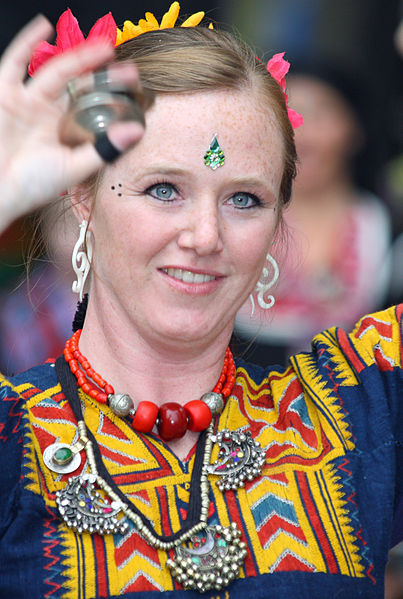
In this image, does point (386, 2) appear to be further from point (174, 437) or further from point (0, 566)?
point (0, 566)

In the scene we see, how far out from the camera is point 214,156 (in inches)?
72.7

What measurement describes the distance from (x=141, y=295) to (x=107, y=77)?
0.55 metres

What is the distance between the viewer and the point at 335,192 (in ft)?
15.0

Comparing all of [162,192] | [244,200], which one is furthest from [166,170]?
[244,200]

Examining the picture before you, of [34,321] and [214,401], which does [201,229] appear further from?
[34,321]

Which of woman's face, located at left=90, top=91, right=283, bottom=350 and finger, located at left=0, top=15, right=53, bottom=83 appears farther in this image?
woman's face, located at left=90, top=91, right=283, bottom=350

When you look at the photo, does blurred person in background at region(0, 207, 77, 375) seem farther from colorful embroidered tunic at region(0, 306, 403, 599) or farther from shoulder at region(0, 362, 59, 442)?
colorful embroidered tunic at region(0, 306, 403, 599)

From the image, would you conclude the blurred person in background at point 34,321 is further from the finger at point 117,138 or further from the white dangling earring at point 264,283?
the finger at point 117,138

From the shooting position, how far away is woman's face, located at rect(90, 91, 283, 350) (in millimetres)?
1846

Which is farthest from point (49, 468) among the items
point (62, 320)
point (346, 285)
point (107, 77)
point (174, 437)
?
point (346, 285)

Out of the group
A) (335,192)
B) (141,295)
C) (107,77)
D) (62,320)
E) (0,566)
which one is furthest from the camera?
(335,192)

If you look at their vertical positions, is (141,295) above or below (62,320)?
above

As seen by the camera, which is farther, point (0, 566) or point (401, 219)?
point (401, 219)

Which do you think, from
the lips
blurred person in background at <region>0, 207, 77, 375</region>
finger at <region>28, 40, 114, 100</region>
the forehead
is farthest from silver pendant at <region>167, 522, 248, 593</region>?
blurred person in background at <region>0, 207, 77, 375</region>
